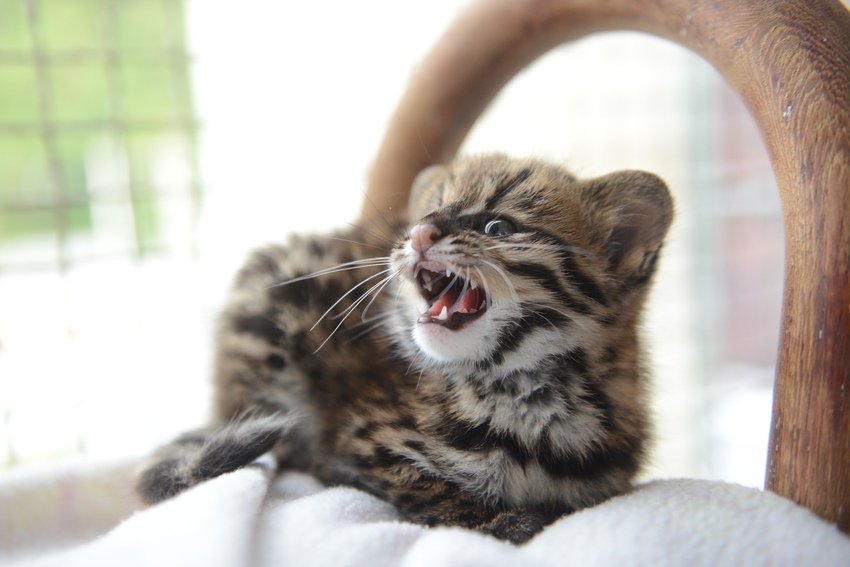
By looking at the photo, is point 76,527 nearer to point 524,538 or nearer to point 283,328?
point 283,328

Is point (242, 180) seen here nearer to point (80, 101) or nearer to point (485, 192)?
point (80, 101)

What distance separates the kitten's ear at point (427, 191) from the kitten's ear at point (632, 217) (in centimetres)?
30

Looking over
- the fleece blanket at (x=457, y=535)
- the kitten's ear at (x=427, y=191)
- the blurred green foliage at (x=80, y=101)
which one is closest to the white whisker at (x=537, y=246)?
the kitten's ear at (x=427, y=191)

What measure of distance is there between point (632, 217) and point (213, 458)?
0.80 metres

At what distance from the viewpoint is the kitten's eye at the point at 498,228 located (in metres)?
1.08

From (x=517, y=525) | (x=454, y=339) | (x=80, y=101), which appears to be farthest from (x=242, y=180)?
(x=517, y=525)

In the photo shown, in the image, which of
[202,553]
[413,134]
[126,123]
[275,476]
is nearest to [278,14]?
[126,123]

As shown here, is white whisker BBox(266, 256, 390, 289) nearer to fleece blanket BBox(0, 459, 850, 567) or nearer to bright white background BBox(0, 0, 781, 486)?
bright white background BBox(0, 0, 781, 486)

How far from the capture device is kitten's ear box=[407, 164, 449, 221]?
→ 50.4 inches

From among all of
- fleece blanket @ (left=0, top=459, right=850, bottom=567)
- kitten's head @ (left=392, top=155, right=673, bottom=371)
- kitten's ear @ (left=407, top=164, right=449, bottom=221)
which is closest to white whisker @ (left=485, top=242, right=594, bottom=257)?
kitten's head @ (left=392, top=155, right=673, bottom=371)

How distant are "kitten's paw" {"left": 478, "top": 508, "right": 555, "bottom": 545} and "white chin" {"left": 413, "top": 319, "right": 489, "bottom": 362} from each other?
0.25m

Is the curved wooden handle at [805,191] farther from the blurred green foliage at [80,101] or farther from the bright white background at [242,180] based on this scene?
the blurred green foliage at [80,101]

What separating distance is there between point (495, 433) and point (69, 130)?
121cm

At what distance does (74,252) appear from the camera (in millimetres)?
1575
